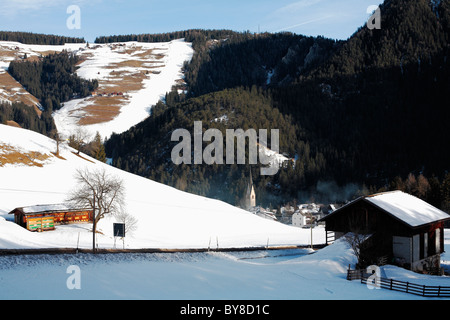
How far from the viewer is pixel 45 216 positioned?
4756 cm

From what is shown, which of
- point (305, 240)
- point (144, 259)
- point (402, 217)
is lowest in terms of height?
point (305, 240)

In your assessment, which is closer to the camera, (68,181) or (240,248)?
(240,248)

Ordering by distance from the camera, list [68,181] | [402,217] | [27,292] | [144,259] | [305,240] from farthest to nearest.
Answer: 1. [68,181]
2. [305,240]
3. [402,217]
4. [144,259]
5. [27,292]

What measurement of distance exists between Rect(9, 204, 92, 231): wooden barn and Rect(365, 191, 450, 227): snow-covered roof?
35599 millimetres

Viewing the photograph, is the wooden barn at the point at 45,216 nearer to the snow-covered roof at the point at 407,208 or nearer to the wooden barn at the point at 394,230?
the wooden barn at the point at 394,230

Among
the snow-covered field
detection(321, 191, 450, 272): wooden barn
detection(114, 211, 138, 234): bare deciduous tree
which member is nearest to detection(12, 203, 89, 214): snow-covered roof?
the snow-covered field

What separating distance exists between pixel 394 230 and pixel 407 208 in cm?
440

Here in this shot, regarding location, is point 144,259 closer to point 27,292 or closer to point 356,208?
point 27,292

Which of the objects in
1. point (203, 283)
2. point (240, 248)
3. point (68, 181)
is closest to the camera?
point (203, 283)

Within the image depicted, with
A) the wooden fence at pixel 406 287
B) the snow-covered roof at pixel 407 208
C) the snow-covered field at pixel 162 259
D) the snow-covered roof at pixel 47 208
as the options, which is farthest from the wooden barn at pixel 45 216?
the snow-covered roof at pixel 407 208

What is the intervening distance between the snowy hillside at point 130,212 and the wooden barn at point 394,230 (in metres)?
16.9

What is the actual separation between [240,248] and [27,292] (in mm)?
27426
